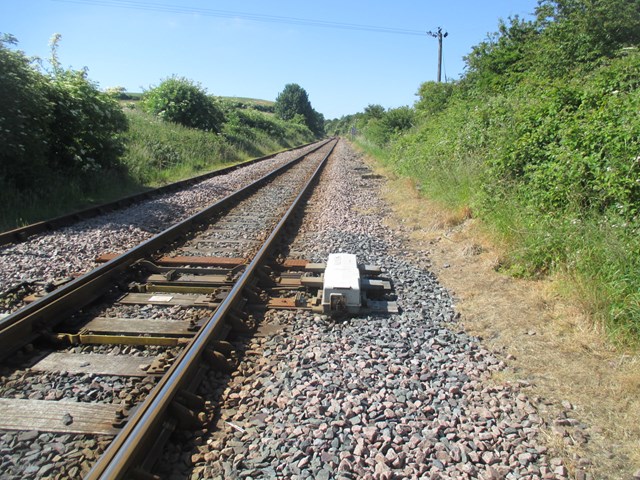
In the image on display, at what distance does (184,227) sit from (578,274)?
5.80m

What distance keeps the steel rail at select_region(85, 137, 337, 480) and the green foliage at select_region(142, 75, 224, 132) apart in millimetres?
21555

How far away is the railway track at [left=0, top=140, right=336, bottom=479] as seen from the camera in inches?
103

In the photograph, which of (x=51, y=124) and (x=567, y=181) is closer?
(x=567, y=181)

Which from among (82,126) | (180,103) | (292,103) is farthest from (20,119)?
(292,103)

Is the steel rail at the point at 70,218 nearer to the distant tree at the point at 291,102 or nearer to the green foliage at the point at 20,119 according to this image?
the green foliage at the point at 20,119

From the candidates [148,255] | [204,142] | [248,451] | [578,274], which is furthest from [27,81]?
[204,142]

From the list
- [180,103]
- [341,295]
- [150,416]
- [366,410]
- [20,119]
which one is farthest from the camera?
[180,103]

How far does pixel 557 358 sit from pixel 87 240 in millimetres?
6386

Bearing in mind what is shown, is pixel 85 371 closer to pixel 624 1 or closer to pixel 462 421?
pixel 462 421

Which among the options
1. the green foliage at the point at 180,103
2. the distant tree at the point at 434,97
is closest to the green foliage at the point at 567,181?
the distant tree at the point at 434,97

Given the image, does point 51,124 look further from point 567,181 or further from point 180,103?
point 180,103

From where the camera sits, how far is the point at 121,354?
3701 millimetres

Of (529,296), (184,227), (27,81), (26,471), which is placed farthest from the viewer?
(27,81)

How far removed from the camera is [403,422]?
9.53 ft
